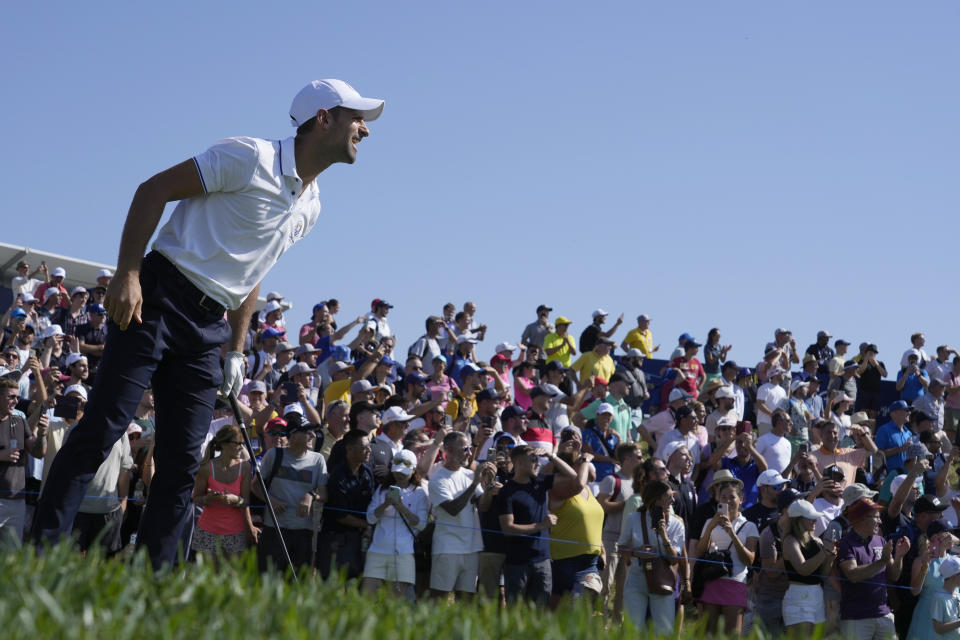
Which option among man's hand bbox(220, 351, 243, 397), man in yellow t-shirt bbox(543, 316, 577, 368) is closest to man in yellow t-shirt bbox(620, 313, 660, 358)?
man in yellow t-shirt bbox(543, 316, 577, 368)

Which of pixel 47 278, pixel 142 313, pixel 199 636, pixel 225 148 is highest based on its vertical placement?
pixel 47 278

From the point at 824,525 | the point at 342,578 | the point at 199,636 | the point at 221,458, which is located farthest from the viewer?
the point at 824,525

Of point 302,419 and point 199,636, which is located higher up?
point 302,419

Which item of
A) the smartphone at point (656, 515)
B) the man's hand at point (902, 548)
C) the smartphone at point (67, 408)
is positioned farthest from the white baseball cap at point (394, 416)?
the man's hand at point (902, 548)

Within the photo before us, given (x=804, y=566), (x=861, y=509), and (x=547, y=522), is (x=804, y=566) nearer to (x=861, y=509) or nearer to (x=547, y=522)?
(x=861, y=509)

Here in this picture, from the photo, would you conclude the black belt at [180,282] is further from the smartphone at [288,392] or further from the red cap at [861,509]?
the smartphone at [288,392]

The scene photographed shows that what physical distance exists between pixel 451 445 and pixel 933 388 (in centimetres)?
1180

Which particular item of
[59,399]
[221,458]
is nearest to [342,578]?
[221,458]

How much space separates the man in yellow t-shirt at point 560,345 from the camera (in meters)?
19.2

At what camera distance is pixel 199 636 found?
2820 millimetres

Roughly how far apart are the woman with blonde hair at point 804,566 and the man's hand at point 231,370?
20.7 ft

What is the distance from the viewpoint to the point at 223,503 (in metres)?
10.1

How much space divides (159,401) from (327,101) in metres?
1.45

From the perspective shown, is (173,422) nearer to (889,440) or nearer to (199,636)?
(199,636)
